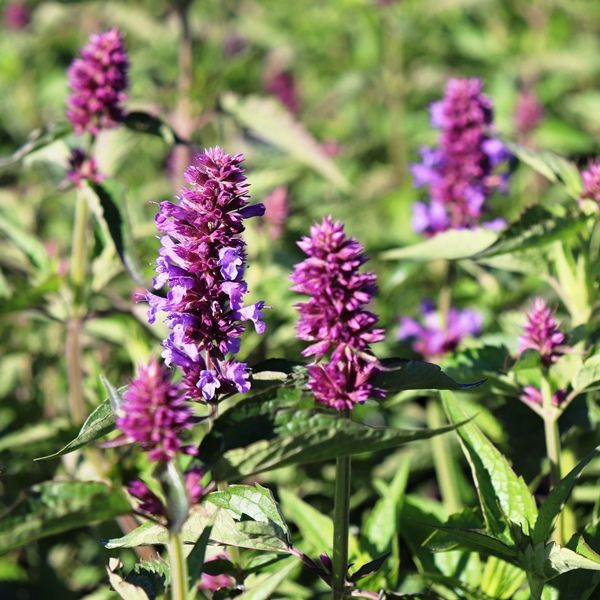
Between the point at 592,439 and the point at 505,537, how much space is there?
952 millimetres

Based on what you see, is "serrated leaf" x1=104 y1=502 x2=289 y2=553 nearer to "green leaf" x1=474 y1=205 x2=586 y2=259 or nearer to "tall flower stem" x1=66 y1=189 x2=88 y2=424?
"green leaf" x1=474 y1=205 x2=586 y2=259

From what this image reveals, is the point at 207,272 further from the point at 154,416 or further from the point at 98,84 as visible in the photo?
the point at 98,84

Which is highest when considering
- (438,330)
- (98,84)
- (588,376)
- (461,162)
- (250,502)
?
(98,84)

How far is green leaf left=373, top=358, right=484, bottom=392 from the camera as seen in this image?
1552mm

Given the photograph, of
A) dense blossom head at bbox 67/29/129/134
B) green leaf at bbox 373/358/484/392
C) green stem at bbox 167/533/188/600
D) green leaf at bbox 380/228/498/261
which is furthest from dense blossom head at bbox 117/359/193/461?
dense blossom head at bbox 67/29/129/134

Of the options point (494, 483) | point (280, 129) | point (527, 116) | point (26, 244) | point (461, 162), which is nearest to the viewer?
point (494, 483)

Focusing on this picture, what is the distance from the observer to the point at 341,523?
1.67m

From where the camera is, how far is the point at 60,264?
3.06 metres

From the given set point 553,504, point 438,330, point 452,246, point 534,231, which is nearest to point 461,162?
point 438,330

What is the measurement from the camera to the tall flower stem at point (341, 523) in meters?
1.66

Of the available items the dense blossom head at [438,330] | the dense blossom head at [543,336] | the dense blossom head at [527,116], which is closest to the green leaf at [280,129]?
the dense blossom head at [438,330]

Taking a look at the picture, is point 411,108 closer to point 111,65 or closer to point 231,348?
point 111,65

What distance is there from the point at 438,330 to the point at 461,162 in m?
0.62

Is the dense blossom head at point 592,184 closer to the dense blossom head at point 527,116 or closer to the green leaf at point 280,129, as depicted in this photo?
the green leaf at point 280,129
